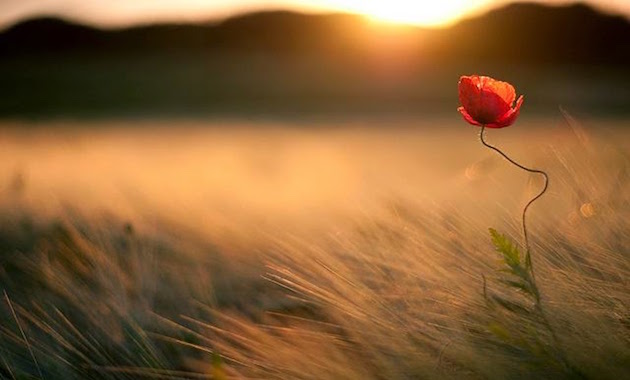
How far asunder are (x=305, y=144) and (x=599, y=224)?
5763mm

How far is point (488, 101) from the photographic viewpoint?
1058mm

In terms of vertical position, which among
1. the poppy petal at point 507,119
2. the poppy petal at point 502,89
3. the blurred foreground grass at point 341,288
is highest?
the poppy petal at point 502,89

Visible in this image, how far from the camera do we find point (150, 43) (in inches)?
880

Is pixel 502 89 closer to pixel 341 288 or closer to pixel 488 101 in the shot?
pixel 488 101

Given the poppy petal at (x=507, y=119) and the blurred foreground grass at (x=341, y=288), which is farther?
the poppy petal at (x=507, y=119)

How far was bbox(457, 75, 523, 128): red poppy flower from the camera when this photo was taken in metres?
1.06

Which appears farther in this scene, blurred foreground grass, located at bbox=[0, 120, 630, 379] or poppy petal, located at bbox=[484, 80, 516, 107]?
poppy petal, located at bbox=[484, 80, 516, 107]

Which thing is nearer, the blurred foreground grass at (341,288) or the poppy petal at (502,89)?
the blurred foreground grass at (341,288)

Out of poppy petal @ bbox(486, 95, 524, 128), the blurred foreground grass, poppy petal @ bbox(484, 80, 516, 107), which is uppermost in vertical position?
poppy petal @ bbox(484, 80, 516, 107)

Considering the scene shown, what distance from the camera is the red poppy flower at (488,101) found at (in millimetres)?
1060

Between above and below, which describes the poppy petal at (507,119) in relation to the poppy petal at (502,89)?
below

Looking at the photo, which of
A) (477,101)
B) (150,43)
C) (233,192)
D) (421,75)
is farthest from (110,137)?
(150,43)

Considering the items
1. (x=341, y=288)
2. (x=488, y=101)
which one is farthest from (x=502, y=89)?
(x=341, y=288)

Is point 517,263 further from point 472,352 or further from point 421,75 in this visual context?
point 421,75
